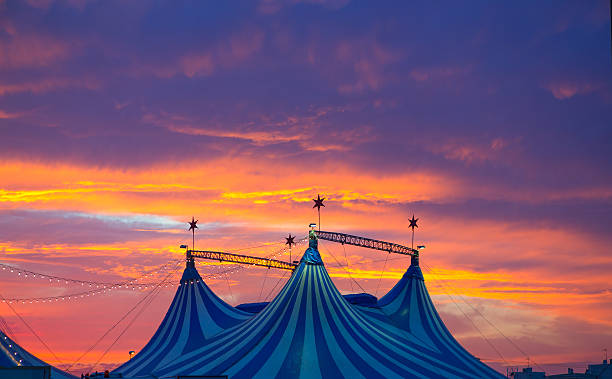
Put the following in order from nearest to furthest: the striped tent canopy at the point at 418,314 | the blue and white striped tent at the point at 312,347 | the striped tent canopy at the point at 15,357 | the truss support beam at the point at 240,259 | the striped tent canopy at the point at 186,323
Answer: the striped tent canopy at the point at 15,357 < the blue and white striped tent at the point at 312,347 < the striped tent canopy at the point at 418,314 < the striped tent canopy at the point at 186,323 < the truss support beam at the point at 240,259

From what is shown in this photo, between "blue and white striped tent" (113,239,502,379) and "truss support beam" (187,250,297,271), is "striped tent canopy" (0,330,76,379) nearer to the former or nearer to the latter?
"blue and white striped tent" (113,239,502,379)

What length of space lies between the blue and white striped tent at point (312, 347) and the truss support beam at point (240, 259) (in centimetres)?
667

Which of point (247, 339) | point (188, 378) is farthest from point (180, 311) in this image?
point (188, 378)

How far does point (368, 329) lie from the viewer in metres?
21.2

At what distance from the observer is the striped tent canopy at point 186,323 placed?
82.3ft

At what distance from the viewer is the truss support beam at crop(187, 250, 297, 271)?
1133 inches

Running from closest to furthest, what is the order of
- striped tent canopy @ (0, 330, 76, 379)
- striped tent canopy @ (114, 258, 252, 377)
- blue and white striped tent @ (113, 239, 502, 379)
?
striped tent canopy @ (0, 330, 76, 379), blue and white striped tent @ (113, 239, 502, 379), striped tent canopy @ (114, 258, 252, 377)

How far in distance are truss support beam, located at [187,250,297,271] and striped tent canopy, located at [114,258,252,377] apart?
2.08 feet

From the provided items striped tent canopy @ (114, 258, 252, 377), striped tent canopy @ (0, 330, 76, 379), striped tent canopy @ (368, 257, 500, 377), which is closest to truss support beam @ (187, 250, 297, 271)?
striped tent canopy @ (114, 258, 252, 377)

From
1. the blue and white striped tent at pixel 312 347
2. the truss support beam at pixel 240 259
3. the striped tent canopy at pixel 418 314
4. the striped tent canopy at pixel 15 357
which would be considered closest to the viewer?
the striped tent canopy at pixel 15 357

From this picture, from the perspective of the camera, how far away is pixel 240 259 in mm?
29672

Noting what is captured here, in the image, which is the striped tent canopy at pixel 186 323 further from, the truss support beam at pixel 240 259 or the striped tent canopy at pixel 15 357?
the striped tent canopy at pixel 15 357

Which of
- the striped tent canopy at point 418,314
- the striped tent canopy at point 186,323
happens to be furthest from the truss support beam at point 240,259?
the striped tent canopy at point 418,314

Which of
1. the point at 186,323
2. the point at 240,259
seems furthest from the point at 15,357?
the point at 240,259
